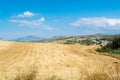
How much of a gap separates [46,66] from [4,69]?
3070 mm

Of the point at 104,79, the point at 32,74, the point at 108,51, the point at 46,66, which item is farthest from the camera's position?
the point at 108,51

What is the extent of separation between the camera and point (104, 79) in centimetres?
1230

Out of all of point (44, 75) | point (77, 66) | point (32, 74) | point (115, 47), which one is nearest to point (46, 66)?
point (77, 66)

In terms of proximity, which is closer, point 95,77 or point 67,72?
point 95,77

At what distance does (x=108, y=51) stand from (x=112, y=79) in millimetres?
23466

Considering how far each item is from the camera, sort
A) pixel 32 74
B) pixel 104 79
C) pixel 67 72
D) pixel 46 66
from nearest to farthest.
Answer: pixel 104 79 < pixel 32 74 < pixel 67 72 < pixel 46 66

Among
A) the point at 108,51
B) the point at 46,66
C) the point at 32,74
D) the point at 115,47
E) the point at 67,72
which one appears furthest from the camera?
the point at 115,47

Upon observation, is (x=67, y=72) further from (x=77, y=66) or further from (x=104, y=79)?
(x=104, y=79)

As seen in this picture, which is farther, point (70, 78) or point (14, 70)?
point (14, 70)

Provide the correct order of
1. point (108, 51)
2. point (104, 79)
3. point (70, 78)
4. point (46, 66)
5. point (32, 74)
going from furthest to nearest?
point (108, 51) < point (46, 66) < point (70, 78) < point (32, 74) < point (104, 79)

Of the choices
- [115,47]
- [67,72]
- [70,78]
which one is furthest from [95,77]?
[115,47]

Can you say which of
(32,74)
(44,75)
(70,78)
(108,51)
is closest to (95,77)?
(32,74)

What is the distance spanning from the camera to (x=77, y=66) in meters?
22.4

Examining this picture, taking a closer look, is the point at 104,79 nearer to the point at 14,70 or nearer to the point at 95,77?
the point at 95,77
